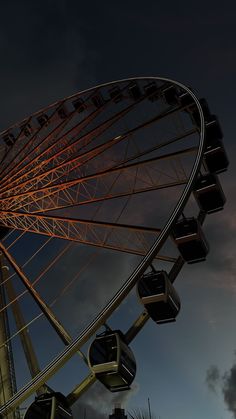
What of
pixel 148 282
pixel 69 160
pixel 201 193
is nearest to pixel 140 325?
pixel 148 282

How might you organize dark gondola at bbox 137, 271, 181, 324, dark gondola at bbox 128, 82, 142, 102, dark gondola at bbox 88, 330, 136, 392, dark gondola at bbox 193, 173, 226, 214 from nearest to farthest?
dark gondola at bbox 88, 330, 136, 392 < dark gondola at bbox 137, 271, 181, 324 < dark gondola at bbox 193, 173, 226, 214 < dark gondola at bbox 128, 82, 142, 102

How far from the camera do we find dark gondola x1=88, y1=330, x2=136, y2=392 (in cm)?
829

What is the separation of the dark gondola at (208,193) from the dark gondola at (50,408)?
6873 millimetres

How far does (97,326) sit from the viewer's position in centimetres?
826

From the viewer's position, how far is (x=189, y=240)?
11602 mm

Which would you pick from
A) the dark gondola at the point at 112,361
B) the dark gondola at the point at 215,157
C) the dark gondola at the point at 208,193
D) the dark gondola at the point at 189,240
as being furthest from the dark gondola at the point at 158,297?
the dark gondola at the point at 215,157

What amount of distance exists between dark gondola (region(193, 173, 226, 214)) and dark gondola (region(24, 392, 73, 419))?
22.6 feet

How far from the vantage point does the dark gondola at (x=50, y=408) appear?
769 cm

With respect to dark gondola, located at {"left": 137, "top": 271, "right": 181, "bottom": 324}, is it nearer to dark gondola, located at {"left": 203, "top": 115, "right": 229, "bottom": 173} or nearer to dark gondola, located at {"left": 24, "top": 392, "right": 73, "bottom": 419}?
dark gondola, located at {"left": 24, "top": 392, "right": 73, "bottom": 419}

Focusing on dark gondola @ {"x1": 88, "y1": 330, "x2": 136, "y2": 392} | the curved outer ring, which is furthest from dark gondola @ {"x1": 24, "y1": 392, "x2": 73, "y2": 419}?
dark gondola @ {"x1": 88, "y1": 330, "x2": 136, "y2": 392}

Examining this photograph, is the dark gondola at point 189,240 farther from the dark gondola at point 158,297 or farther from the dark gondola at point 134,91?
the dark gondola at point 134,91

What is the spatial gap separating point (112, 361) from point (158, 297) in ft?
6.36

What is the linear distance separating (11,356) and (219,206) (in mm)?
10372

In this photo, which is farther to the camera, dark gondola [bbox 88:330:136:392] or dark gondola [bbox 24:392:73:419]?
dark gondola [bbox 88:330:136:392]
